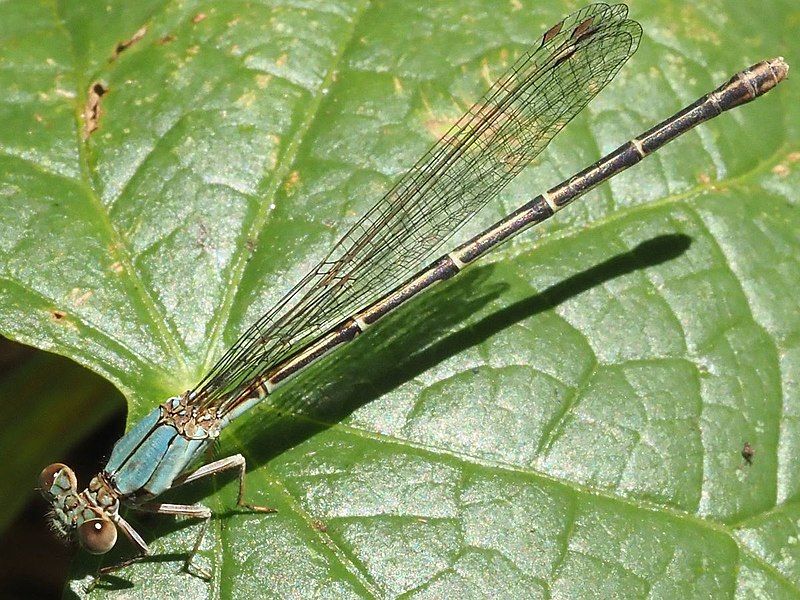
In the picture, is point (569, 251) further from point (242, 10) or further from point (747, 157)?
point (242, 10)

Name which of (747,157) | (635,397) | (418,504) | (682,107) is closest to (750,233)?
(747,157)

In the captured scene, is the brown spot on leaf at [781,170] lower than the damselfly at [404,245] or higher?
lower

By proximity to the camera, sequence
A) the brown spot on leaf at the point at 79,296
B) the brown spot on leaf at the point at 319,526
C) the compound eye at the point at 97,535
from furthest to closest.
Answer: the brown spot on leaf at the point at 79,296 → the brown spot on leaf at the point at 319,526 → the compound eye at the point at 97,535

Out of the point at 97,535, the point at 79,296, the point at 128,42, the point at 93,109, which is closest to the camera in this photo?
the point at 97,535

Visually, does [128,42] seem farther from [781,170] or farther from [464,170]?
[781,170]

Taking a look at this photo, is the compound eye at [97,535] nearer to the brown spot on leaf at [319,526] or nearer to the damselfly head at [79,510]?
the damselfly head at [79,510]

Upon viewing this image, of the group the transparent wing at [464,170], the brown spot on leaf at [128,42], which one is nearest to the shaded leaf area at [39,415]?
the transparent wing at [464,170]

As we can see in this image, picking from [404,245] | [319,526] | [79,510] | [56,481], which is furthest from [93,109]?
[319,526]
